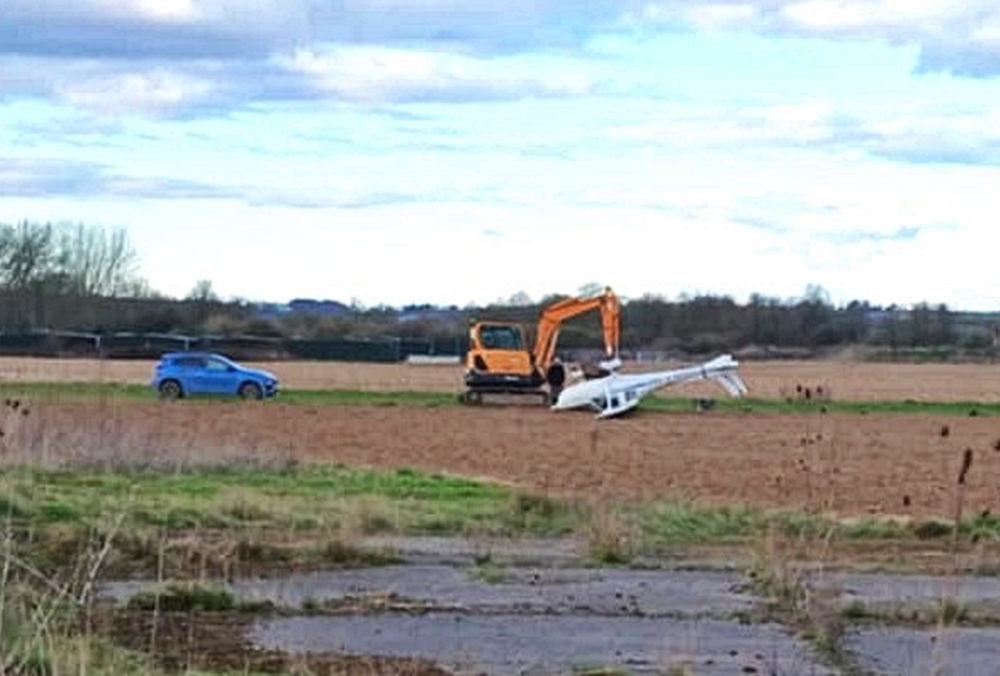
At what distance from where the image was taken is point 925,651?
14648 mm

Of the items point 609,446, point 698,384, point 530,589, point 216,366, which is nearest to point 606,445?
point 609,446

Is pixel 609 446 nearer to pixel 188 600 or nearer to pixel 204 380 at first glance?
pixel 204 380

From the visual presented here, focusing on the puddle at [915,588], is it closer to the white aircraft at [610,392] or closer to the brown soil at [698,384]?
the white aircraft at [610,392]

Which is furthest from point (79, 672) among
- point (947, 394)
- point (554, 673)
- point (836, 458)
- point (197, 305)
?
point (197, 305)

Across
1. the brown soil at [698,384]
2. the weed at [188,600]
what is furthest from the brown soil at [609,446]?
the brown soil at [698,384]

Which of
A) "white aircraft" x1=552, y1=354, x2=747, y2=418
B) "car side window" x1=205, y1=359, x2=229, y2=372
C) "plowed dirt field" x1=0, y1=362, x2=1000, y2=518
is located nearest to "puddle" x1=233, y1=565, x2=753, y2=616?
"plowed dirt field" x1=0, y1=362, x2=1000, y2=518

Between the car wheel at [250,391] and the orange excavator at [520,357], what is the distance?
21.6 feet

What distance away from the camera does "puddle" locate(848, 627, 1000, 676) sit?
13703 mm

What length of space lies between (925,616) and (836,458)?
22.2 meters

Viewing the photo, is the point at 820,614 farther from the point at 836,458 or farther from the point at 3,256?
the point at 3,256

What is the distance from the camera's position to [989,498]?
29016mm

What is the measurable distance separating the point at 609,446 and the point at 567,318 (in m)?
23.2

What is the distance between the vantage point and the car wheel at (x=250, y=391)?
66812mm

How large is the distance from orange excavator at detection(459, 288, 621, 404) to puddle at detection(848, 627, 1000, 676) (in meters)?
46.8
